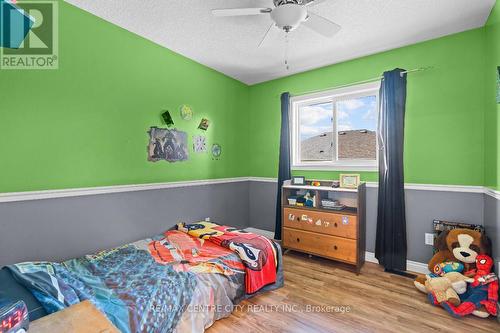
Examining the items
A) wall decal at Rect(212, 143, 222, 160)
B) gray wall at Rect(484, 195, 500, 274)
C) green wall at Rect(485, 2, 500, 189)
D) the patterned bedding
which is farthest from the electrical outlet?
wall decal at Rect(212, 143, 222, 160)

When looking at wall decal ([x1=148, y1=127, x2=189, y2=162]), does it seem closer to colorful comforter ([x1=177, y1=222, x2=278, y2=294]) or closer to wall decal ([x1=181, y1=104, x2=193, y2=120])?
wall decal ([x1=181, y1=104, x2=193, y2=120])

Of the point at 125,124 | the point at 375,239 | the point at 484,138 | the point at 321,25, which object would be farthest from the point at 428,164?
the point at 125,124

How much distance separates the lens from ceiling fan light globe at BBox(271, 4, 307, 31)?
5.47 feet

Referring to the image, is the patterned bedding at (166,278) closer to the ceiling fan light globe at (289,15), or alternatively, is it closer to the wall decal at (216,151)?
the wall decal at (216,151)

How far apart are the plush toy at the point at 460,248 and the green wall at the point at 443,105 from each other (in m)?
0.52

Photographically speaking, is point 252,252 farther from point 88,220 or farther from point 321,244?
point 88,220

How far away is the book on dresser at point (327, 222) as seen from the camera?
2.58 metres

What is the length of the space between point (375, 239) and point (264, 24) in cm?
267

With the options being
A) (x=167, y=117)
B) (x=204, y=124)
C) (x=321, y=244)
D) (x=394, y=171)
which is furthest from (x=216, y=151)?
(x=394, y=171)

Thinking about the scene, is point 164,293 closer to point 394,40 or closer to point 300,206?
point 300,206

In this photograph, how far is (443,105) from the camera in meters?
2.43

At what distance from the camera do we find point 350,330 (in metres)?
1.71

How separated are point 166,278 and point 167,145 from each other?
152 centimetres

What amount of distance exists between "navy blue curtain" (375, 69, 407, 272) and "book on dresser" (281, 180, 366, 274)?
26cm
